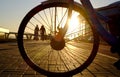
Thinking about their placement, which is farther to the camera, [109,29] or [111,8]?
[111,8]

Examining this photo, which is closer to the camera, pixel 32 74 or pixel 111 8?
pixel 111 8

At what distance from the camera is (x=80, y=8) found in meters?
4.79

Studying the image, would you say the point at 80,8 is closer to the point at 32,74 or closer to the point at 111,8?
the point at 111,8

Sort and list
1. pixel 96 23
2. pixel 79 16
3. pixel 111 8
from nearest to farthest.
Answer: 1. pixel 96 23
2. pixel 79 16
3. pixel 111 8

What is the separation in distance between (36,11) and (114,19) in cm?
131

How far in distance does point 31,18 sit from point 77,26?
99cm

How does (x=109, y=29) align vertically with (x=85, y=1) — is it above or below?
below


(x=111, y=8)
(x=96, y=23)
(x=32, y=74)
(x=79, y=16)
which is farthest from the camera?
(x=32, y=74)

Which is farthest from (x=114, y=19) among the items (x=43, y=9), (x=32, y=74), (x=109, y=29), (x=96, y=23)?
(x=32, y=74)

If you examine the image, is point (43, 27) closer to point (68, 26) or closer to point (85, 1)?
point (68, 26)

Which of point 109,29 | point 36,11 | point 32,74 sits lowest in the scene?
point 32,74

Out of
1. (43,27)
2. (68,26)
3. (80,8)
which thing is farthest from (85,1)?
(43,27)

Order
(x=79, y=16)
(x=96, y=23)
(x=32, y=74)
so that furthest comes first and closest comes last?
(x=32, y=74), (x=79, y=16), (x=96, y=23)

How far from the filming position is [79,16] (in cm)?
500
